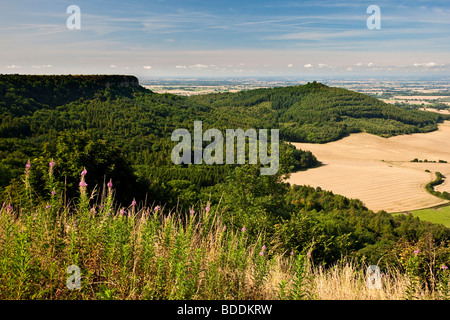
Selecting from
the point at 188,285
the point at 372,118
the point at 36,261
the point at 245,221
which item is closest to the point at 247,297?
the point at 188,285

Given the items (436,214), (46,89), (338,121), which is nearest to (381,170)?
(436,214)

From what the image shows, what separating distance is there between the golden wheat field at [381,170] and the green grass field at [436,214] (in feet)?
6.81

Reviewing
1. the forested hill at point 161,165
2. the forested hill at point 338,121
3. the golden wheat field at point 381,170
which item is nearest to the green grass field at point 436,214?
the golden wheat field at point 381,170

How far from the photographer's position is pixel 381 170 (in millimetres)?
87562

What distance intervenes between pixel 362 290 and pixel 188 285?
289 cm

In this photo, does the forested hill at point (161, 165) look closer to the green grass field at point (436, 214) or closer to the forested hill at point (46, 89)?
the forested hill at point (46, 89)

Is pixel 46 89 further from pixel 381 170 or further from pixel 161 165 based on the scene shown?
pixel 381 170

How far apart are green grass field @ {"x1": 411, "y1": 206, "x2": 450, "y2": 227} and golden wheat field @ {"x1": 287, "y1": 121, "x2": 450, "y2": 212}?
2.08 meters

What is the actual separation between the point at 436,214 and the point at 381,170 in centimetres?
3296

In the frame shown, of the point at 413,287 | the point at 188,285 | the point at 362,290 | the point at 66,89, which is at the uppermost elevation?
the point at 66,89

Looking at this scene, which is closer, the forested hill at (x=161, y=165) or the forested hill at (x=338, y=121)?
the forested hill at (x=161, y=165)

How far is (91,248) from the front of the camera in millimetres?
4207

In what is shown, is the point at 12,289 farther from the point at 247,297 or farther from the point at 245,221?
the point at 245,221

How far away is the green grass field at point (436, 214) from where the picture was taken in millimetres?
53331
